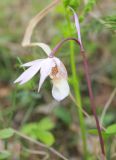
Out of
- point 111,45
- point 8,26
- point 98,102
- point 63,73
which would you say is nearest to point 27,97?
point 98,102

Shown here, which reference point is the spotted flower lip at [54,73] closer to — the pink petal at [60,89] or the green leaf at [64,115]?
the pink petal at [60,89]

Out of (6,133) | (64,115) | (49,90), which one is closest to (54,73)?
(6,133)

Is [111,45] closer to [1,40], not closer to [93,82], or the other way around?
[93,82]

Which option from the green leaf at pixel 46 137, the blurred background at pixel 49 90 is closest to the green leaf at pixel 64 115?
the blurred background at pixel 49 90

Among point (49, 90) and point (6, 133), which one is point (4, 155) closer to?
point (6, 133)

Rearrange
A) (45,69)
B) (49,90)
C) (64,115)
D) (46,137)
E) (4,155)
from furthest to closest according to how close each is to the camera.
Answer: (49,90) < (64,115) < (46,137) < (4,155) < (45,69)

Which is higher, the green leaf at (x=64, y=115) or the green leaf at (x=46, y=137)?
the green leaf at (x=46, y=137)

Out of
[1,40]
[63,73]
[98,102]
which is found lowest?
[98,102]
